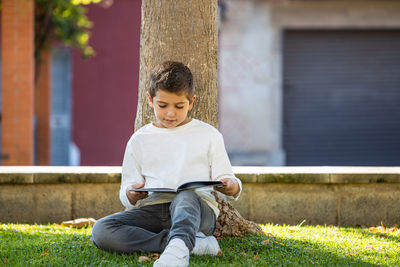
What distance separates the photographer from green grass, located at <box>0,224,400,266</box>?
352 centimetres

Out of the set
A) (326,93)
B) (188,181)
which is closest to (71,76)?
(326,93)

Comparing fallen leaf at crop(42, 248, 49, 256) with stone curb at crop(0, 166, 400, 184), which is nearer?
fallen leaf at crop(42, 248, 49, 256)

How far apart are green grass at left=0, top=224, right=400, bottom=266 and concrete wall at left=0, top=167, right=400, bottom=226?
285mm

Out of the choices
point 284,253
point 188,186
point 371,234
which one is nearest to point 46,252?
point 188,186

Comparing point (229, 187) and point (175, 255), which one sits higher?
point (229, 187)

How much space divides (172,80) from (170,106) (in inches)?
5.7

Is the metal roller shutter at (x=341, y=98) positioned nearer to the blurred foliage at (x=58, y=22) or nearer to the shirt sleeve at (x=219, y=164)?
the blurred foliage at (x=58, y=22)

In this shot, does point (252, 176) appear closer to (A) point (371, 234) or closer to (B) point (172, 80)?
(A) point (371, 234)

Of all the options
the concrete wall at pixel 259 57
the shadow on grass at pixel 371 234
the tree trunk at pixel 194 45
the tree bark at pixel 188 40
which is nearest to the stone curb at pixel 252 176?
the shadow on grass at pixel 371 234

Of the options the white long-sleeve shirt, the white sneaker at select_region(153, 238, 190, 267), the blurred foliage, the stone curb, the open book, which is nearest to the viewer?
the white sneaker at select_region(153, 238, 190, 267)

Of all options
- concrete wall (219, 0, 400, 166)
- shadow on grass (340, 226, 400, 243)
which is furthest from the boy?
concrete wall (219, 0, 400, 166)

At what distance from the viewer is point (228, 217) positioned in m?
4.25

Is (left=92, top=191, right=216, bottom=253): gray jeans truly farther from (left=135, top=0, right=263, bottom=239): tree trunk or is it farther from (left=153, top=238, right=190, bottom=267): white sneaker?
(left=135, top=0, right=263, bottom=239): tree trunk

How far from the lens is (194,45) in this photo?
4289mm
